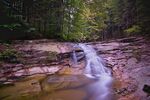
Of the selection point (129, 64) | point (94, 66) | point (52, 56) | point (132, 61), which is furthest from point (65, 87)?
point (132, 61)

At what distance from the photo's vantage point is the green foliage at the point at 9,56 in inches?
581

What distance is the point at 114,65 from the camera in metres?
14.9

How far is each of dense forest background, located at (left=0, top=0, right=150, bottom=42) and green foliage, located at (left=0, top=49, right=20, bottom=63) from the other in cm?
348

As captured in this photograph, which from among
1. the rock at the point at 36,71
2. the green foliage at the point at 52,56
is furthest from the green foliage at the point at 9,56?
the green foliage at the point at 52,56

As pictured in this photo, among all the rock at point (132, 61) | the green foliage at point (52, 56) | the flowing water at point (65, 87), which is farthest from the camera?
the green foliage at point (52, 56)

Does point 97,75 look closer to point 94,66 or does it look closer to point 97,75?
point 97,75

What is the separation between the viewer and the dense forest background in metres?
20.7

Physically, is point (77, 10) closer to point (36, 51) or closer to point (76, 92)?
point (36, 51)

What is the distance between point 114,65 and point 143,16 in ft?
30.2

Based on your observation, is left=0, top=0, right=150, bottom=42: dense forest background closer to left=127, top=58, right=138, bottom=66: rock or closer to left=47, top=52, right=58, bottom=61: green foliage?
left=47, top=52, right=58, bottom=61: green foliage

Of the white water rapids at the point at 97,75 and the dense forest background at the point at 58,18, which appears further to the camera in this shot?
the dense forest background at the point at 58,18

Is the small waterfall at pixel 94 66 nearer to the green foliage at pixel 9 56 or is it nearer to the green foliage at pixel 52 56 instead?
the green foliage at pixel 52 56

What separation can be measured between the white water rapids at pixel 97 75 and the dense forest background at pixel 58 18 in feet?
20.4

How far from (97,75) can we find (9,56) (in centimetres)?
565
